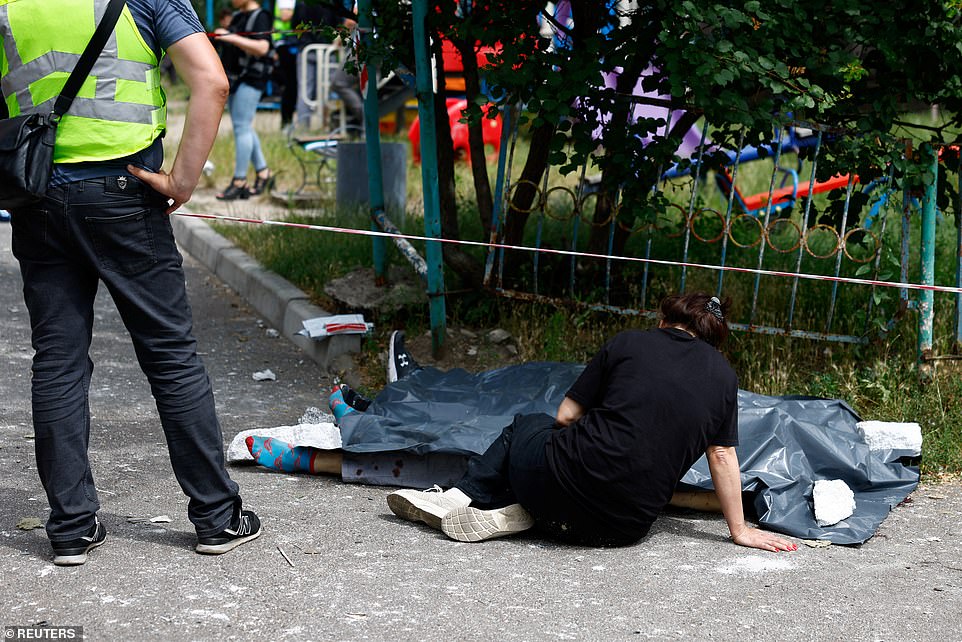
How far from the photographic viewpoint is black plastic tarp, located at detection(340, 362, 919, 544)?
384 cm

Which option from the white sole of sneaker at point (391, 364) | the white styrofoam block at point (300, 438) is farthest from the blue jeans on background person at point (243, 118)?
the white styrofoam block at point (300, 438)

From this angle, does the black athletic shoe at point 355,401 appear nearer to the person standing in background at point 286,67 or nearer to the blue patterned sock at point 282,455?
the blue patterned sock at point 282,455

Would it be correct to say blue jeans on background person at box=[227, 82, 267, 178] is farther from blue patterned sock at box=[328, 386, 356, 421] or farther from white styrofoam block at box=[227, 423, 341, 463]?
white styrofoam block at box=[227, 423, 341, 463]

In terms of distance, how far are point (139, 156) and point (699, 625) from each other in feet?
6.57

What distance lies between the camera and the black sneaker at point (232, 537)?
3297 millimetres

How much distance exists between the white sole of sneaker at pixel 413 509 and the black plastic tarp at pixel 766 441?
0.38 meters

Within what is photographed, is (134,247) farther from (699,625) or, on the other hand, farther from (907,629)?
(907,629)

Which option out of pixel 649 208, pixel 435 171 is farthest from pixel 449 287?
pixel 649 208

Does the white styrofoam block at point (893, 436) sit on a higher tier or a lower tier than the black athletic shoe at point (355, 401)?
higher

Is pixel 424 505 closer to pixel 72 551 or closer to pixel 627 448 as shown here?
pixel 627 448

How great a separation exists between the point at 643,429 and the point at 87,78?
1.89m

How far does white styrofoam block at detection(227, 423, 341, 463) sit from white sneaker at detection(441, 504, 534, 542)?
0.77m

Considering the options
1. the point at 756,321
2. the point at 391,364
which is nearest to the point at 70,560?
the point at 391,364

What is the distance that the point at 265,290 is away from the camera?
6.76 metres
